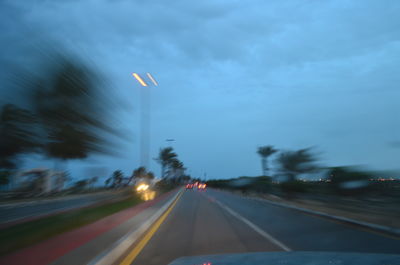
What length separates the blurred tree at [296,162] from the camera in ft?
82.9

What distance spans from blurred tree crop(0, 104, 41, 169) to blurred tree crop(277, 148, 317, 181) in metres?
21.5

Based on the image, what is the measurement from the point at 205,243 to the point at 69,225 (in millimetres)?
5660

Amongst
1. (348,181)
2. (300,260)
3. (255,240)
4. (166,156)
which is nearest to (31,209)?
(255,240)

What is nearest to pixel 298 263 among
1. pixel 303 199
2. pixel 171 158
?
pixel 303 199

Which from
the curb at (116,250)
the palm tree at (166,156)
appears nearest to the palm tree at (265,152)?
the palm tree at (166,156)

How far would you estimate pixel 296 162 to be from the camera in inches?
1040

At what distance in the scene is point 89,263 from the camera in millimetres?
6172

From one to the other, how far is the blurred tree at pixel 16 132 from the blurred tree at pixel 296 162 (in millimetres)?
21545

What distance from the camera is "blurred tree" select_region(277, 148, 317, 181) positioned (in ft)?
82.9

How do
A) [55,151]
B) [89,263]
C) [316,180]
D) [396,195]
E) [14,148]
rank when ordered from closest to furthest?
[89,263]
[14,148]
[55,151]
[396,195]
[316,180]

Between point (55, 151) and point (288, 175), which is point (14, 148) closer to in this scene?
point (55, 151)

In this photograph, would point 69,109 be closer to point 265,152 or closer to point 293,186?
point 293,186

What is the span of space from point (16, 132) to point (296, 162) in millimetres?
22981

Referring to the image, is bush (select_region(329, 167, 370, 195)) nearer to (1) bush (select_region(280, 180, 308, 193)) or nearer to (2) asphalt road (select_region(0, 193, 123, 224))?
(1) bush (select_region(280, 180, 308, 193))
